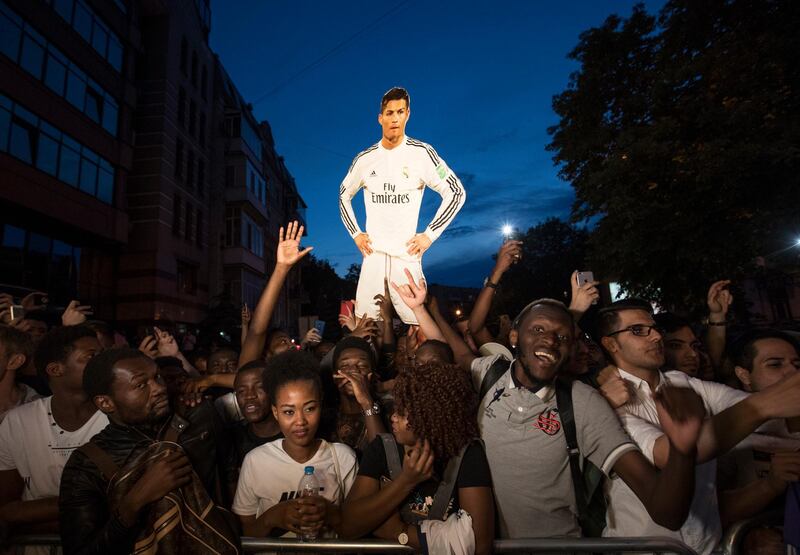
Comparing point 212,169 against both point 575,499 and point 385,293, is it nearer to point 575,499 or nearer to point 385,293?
point 385,293

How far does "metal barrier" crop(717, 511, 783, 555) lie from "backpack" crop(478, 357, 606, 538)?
545 mm

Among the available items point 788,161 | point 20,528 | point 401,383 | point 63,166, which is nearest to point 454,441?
point 401,383

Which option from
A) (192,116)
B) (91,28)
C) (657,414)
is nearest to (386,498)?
(657,414)

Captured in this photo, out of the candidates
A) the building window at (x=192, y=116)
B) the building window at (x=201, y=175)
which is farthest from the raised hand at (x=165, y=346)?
the building window at (x=192, y=116)

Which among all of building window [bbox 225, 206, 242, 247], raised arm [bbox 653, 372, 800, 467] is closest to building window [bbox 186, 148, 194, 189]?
building window [bbox 225, 206, 242, 247]

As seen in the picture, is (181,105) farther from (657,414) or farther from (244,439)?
(657,414)

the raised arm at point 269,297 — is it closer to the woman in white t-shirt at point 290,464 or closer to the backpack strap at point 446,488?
the woman in white t-shirt at point 290,464

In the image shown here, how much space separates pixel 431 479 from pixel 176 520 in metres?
1.22

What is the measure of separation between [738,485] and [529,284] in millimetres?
38187

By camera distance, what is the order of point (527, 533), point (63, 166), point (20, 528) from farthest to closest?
point (63, 166) < point (20, 528) < point (527, 533)

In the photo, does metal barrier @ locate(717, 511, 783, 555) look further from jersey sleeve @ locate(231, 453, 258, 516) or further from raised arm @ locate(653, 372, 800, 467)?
jersey sleeve @ locate(231, 453, 258, 516)

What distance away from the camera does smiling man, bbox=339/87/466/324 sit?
183 inches

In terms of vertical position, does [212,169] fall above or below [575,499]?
above

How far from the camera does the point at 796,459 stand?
223cm
